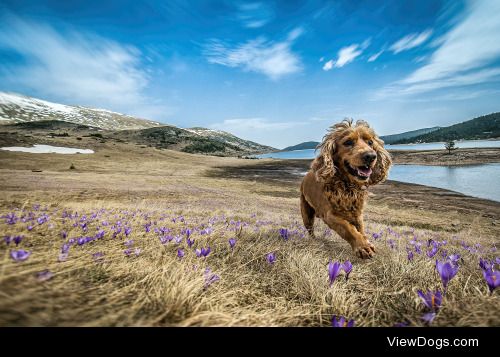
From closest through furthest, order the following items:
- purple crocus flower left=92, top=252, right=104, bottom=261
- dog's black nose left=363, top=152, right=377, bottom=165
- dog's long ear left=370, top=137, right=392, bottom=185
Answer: purple crocus flower left=92, top=252, right=104, bottom=261 < dog's black nose left=363, top=152, right=377, bottom=165 < dog's long ear left=370, top=137, right=392, bottom=185

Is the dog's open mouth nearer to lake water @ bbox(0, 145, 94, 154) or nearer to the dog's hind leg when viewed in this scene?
the dog's hind leg

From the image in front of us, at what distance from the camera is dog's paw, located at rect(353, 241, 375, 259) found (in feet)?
11.7

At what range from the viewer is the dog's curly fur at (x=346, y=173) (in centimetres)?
464

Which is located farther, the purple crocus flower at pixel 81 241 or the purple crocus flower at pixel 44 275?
the purple crocus flower at pixel 81 241

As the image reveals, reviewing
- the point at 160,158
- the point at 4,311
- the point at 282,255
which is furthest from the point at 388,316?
the point at 160,158
